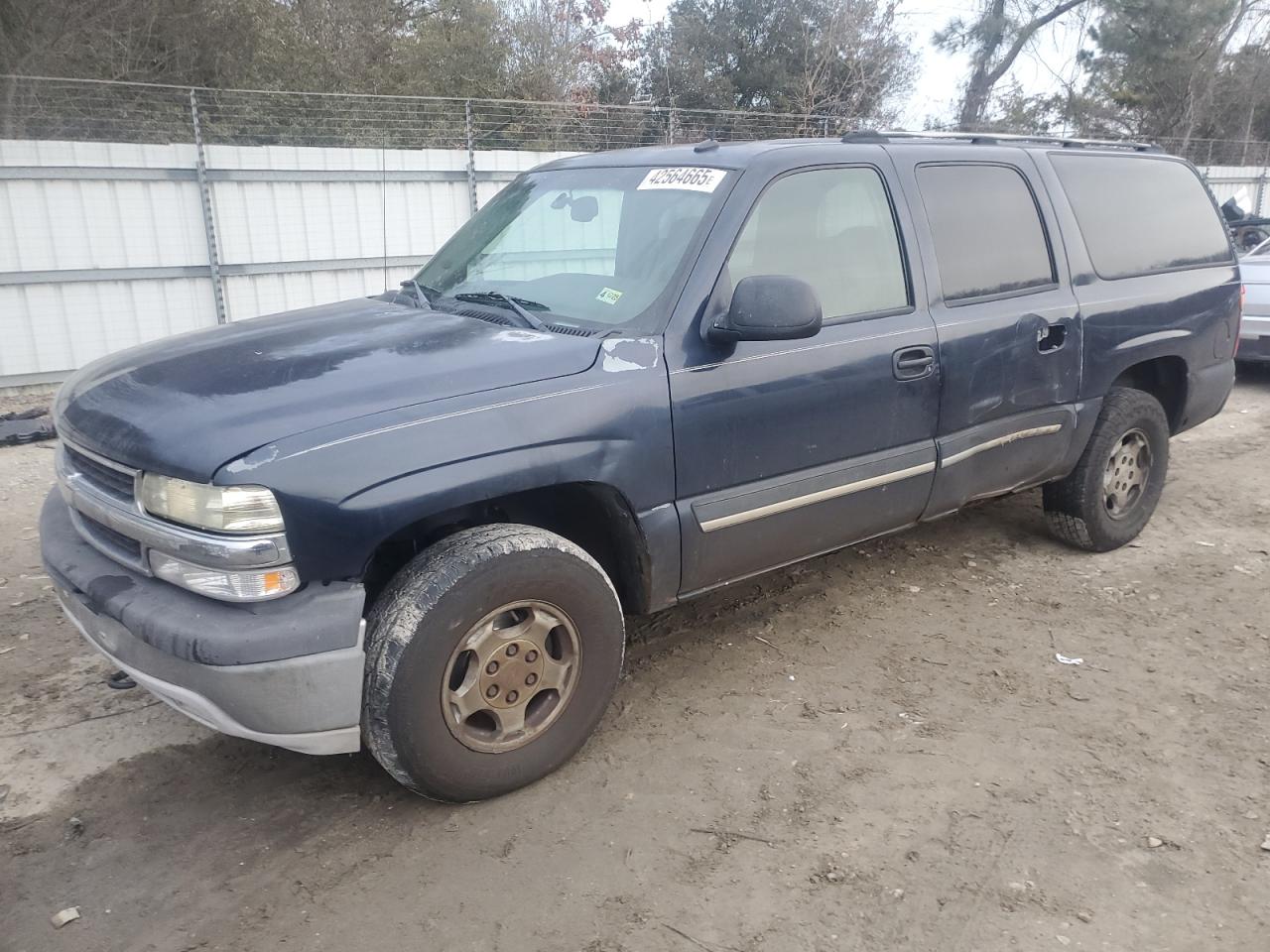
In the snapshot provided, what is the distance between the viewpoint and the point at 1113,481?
4.96 metres

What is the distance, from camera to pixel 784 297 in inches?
122

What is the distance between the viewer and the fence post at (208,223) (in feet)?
30.2

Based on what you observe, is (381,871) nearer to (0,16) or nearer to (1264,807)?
(1264,807)

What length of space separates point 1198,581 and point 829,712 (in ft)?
7.69

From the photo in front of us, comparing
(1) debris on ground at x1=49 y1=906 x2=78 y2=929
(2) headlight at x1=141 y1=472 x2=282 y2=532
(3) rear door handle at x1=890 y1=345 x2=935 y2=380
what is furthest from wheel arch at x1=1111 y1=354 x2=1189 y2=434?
(1) debris on ground at x1=49 y1=906 x2=78 y2=929

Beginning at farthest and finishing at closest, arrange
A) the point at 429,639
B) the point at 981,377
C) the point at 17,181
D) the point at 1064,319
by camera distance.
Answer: the point at 17,181 < the point at 1064,319 < the point at 981,377 < the point at 429,639

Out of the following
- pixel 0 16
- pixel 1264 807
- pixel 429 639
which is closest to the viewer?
pixel 429 639

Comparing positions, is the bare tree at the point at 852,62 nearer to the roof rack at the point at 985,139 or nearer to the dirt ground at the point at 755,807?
the roof rack at the point at 985,139

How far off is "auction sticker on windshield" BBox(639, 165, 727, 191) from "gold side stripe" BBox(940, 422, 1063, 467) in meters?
1.47

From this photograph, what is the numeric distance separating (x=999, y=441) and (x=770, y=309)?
1.62 metres

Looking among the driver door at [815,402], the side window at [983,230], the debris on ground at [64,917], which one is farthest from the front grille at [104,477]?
the side window at [983,230]

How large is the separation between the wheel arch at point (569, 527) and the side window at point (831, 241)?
2.97 ft

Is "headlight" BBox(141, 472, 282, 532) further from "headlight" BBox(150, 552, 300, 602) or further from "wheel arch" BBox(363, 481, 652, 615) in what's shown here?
"wheel arch" BBox(363, 481, 652, 615)

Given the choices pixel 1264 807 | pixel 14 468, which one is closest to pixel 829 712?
pixel 1264 807
